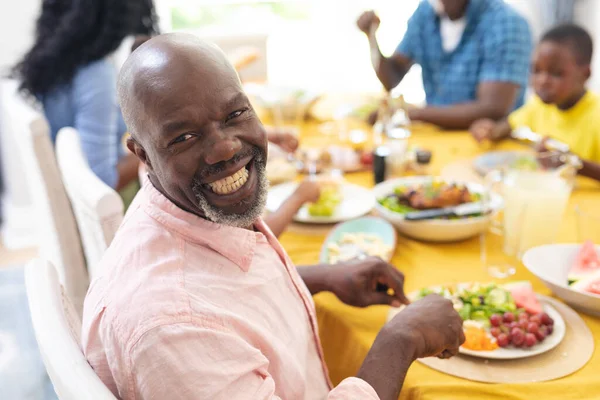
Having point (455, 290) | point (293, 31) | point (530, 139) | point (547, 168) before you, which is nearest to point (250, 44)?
point (293, 31)

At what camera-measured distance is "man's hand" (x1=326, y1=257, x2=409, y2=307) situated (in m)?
1.09

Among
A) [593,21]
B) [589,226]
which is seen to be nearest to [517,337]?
[589,226]

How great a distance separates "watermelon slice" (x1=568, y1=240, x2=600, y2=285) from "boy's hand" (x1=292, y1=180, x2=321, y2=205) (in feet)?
2.16

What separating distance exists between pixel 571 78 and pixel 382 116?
70cm

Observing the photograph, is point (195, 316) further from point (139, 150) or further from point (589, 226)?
point (589, 226)

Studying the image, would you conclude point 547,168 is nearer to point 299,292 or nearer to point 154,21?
point 299,292

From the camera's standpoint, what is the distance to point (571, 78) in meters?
2.04

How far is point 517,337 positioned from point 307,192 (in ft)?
2.30

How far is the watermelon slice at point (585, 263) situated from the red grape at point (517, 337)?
221 millimetres

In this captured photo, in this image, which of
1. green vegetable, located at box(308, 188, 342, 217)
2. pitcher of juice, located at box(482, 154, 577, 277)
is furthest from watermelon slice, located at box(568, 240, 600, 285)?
green vegetable, located at box(308, 188, 342, 217)

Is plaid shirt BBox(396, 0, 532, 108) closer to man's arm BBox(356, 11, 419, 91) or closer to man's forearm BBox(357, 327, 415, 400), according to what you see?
man's arm BBox(356, 11, 419, 91)

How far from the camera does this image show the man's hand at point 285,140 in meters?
2.02

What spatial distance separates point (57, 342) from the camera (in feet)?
2.26

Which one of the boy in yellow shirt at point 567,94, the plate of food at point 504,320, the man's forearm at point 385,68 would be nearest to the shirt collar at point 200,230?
the plate of food at point 504,320
